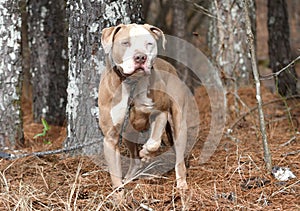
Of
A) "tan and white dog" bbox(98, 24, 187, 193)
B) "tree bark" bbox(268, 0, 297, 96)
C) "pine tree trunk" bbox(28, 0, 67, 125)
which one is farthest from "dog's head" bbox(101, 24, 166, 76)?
"tree bark" bbox(268, 0, 297, 96)

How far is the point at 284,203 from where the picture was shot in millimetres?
3531

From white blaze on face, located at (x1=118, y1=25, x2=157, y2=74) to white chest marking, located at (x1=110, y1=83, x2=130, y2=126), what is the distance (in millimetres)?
282

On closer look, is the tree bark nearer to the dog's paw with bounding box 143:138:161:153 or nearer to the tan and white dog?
the tan and white dog

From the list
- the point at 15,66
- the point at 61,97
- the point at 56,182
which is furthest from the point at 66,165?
the point at 61,97

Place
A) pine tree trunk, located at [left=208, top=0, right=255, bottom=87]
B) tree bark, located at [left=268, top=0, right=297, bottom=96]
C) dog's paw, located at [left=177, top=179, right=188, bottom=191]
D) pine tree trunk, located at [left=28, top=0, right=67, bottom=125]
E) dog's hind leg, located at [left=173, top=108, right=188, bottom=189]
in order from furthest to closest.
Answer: tree bark, located at [left=268, top=0, right=297, bottom=96]
pine tree trunk, located at [left=28, top=0, right=67, bottom=125]
pine tree trunk, located at [left=208, top=0, right=255, bottom=87]
dog's hind leg, located at [left=173, top=108, right=188, bottom=189]
dog's paw, located at [left=177, top=179, right=188, bottom=191]

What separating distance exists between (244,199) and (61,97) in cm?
403

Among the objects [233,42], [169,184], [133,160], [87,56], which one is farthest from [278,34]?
[169,184]

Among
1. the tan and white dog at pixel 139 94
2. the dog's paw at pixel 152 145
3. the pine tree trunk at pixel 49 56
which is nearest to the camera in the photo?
the tan and white dog at pixel 139 94

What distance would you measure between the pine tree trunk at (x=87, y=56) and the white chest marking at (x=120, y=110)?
771 millimetres

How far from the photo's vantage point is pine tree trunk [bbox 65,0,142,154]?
457 cm

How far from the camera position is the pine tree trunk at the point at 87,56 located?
180 inches

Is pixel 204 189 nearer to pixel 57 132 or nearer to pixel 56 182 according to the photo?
pixel 56 182

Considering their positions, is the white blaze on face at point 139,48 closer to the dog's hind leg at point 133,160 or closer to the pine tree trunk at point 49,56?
the dog's hind leg at point 133,160

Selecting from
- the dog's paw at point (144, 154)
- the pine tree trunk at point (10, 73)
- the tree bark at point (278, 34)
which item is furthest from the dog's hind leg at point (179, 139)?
the tree bark at point (278, 34)
